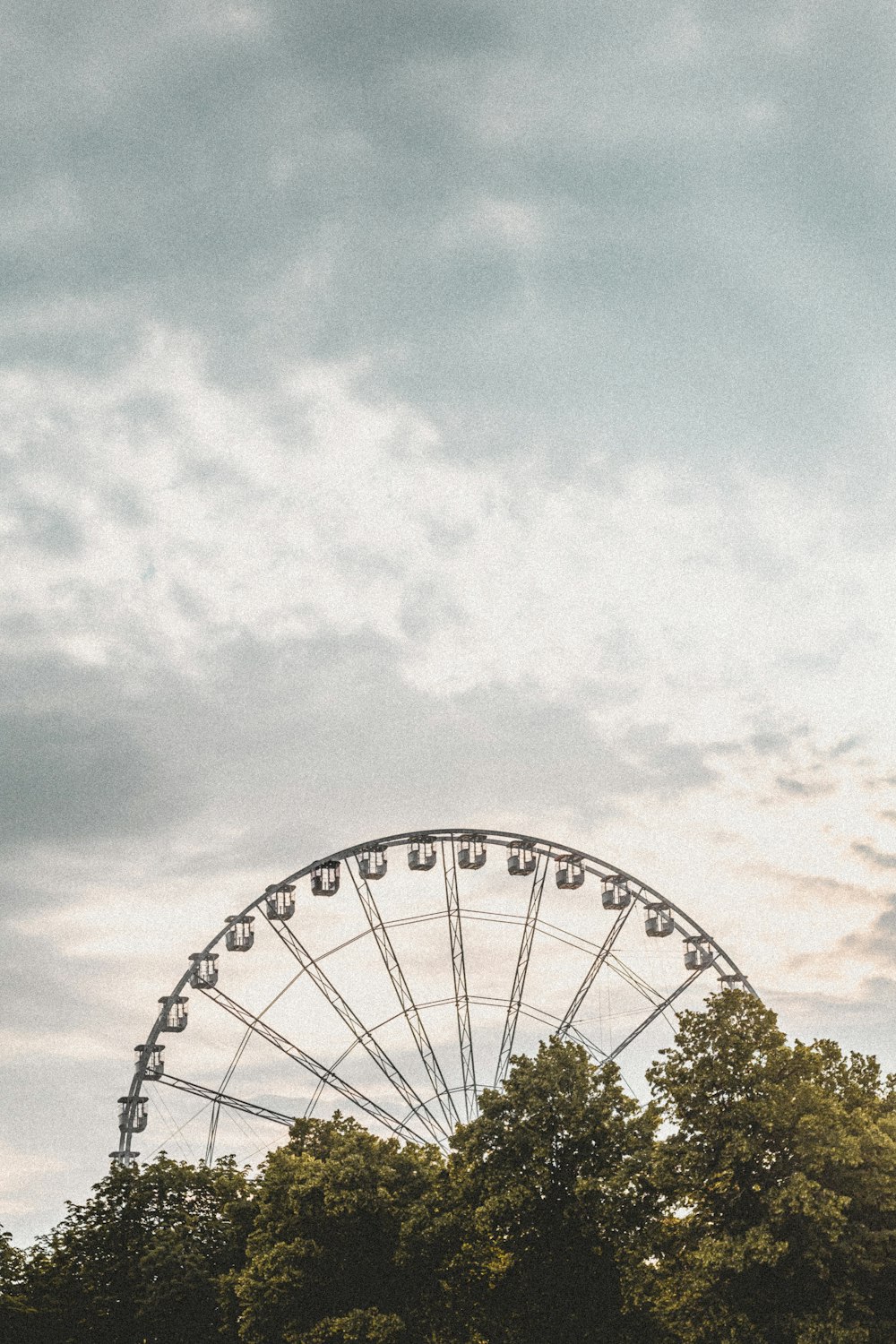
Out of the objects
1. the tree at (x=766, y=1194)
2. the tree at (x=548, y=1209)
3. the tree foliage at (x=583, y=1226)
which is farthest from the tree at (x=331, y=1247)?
the tree at (x=766, y=1194)

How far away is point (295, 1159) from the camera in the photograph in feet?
182

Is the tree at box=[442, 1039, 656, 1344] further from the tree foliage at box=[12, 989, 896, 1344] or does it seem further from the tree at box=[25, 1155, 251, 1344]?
the tree at box=[25, 1155, 251, 1344]

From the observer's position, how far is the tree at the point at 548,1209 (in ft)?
163

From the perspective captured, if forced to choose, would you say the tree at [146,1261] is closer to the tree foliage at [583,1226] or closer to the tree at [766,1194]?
the tree foliage at [583,1226]

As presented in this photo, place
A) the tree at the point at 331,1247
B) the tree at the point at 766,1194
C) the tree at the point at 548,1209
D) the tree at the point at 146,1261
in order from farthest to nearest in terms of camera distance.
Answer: the tree at the point at 146,1261, the tree at the point at 331,1247, the tree at the point at 548,1209, the tree at the point at 766,1194

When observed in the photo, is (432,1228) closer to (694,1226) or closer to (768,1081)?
(694,1226)

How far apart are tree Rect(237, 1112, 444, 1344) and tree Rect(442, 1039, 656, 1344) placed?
2.28 m

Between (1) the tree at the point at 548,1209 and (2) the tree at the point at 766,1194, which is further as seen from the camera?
(1) the tree at the point at 548,1209

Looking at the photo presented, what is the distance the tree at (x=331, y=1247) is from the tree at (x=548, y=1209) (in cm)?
228

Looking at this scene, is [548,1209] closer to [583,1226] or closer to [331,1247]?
[583,1226]

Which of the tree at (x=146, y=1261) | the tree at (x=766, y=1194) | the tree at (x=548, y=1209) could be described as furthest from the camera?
the tree at (x=146, y=1261)

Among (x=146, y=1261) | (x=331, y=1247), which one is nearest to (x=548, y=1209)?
(x=331, y=1247)

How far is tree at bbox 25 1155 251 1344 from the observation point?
5791cm

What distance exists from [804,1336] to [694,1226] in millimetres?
5528
